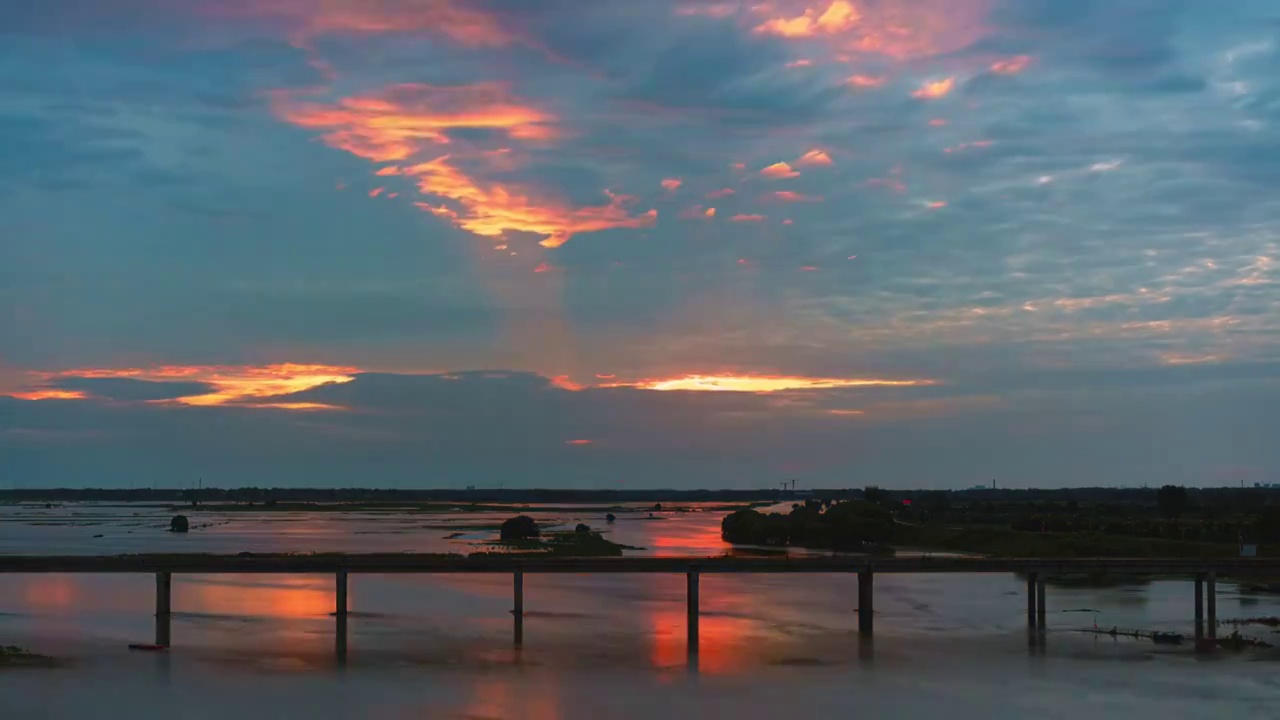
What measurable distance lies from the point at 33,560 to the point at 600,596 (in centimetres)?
3626

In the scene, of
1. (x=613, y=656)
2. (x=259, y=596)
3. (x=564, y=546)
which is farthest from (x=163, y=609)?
(x=564, y=546)

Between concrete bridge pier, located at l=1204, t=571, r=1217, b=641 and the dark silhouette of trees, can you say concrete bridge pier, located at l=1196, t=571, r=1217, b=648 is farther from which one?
the dark silhouette of trees

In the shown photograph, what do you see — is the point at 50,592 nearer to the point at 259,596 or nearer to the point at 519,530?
the point at 259,596

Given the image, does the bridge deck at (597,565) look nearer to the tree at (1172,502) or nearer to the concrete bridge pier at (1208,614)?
the concrete bridge pier at (1208,614)

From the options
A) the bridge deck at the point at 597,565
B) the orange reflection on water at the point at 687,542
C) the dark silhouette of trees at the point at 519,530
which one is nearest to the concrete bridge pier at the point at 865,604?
the bridge deck at the point at 597,565

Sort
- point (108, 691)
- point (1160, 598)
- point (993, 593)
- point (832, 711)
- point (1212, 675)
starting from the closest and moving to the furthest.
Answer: point (832, 711) < point (108, 691) < point (1212, 675) < point (1160, 598) < point (993, 593)

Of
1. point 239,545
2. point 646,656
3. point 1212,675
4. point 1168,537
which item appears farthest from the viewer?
point 239,545

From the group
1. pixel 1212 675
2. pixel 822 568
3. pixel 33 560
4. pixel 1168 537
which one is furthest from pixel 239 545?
pixel 1212 675

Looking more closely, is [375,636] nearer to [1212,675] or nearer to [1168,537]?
[1212,675]

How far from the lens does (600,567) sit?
58281 millimetres

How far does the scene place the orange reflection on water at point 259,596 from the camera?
227 feet

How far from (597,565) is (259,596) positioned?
30.2 meters

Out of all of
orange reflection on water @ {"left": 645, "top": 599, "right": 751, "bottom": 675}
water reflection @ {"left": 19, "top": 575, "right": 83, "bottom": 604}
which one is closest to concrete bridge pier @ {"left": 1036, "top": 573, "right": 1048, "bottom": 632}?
orange reflection on water @ {"left": 645, "top": 599, "right": 751, "bottom": 675}

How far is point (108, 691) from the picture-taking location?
43.6 m
